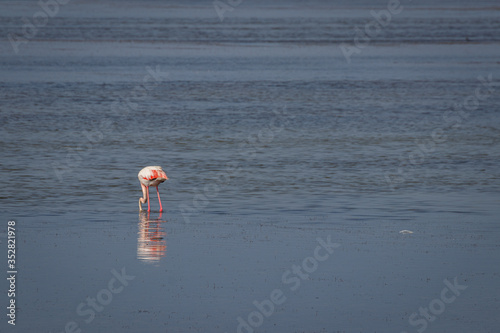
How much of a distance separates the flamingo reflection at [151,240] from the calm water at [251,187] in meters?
0.07

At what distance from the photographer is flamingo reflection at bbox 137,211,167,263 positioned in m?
15.8

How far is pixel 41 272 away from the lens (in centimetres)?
1478

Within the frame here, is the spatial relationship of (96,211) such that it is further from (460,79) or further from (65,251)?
(460,79)

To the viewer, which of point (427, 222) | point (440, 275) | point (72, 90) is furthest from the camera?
point (72, 90)

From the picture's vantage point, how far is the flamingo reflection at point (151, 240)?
1581cm

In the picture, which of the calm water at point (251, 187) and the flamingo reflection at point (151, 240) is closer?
the calm water at point (251, 187)

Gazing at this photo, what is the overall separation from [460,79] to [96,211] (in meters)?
30.4

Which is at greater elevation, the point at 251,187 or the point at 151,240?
the point at 251,187

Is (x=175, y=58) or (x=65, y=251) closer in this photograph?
(x=65, y=251)

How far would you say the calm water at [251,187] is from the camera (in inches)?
530

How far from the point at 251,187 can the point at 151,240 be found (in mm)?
6044

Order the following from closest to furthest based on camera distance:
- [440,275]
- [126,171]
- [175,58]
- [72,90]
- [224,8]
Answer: [440,275] → [126,171] → [72,90] → [175,58] → [224,8]

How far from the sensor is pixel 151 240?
16984mm

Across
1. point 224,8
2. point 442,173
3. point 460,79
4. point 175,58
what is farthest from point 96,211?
point 224,8
